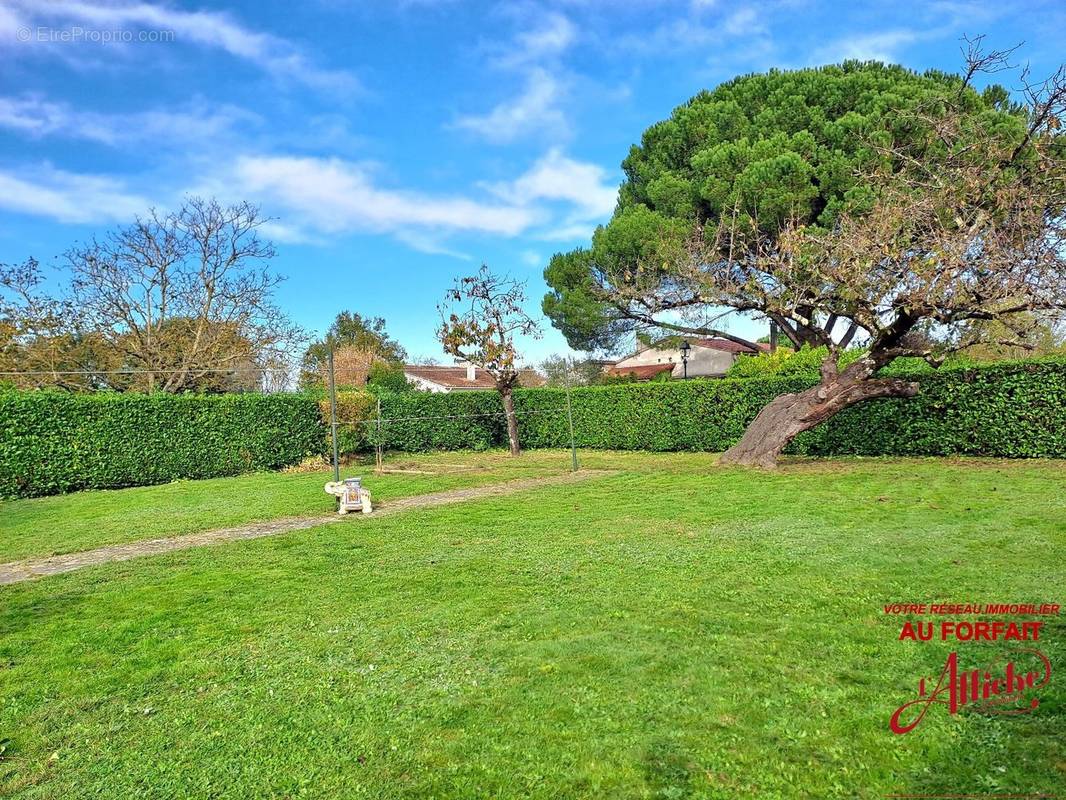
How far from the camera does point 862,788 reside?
1.87 m

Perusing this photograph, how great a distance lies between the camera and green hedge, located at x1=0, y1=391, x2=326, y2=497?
11031mm

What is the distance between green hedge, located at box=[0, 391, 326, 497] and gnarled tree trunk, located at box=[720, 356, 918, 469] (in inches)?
405

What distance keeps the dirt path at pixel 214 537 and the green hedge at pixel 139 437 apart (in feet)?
21.6

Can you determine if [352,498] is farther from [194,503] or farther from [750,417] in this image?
[750,417]

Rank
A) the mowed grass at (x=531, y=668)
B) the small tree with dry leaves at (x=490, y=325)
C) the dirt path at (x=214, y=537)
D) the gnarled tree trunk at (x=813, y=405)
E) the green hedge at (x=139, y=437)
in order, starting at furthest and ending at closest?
1. the small tree with dry leaves at (x=490, y=325)
2. the green hedge at (x=139, y=437)
3. the gnarled tree trunk at (x=813, y=405)
4. the dirt path at (x=214, y=537)
5. the mowed grass at (x=531, y=668)

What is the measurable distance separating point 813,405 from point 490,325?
8695 millimetres

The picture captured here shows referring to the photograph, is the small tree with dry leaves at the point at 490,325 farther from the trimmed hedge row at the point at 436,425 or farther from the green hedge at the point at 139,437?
the green hedge at the point at 139,437

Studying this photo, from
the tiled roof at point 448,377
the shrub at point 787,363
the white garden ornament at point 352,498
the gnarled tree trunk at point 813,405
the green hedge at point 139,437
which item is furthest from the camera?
the tiled roof at point 448,377

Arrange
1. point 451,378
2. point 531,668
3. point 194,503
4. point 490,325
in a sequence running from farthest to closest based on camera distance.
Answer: point 451,378
point 490,325
point 194,503
point 531,668

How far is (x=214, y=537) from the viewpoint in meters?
6.67

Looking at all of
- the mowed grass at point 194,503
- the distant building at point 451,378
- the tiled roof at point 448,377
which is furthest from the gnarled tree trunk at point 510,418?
the tiled roof at point 448,377

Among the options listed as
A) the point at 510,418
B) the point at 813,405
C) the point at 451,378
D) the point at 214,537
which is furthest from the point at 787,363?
the point at 451,378

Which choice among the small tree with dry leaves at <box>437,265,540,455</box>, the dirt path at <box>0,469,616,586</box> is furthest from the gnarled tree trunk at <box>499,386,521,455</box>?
the dirt path at <box>0,469,616,586</box>

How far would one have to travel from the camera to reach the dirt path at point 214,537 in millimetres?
5531
